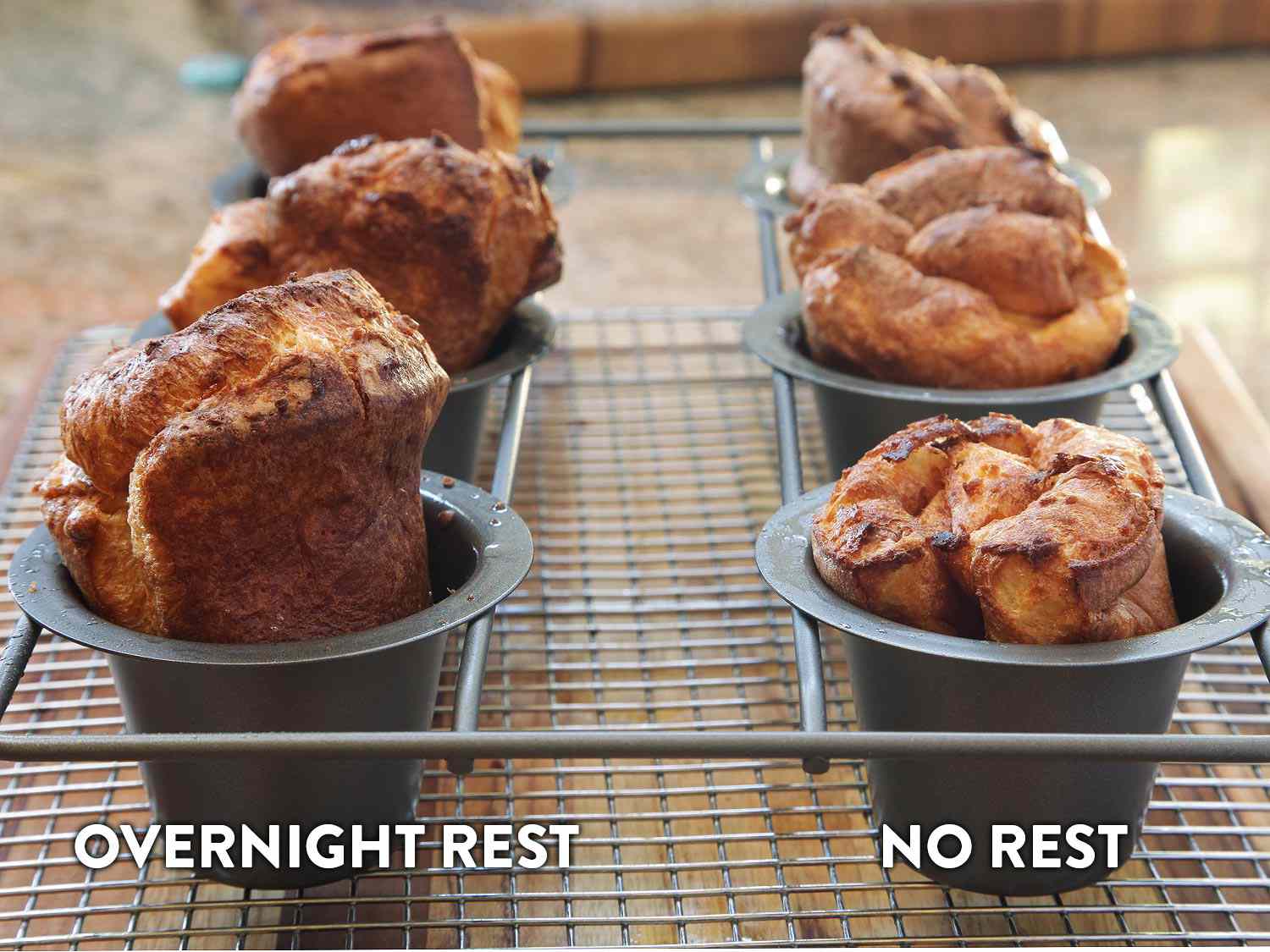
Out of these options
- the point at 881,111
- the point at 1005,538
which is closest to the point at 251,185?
the point at 881,111

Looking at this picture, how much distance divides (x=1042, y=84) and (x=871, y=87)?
214 centimetres

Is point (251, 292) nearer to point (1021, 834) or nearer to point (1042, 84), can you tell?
point (1021, 834)

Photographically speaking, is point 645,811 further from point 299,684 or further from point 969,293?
point 969,293

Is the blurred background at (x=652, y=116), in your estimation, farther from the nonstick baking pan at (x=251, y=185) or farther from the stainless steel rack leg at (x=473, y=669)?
the stainless steel rack leg at (x=473, y=669)

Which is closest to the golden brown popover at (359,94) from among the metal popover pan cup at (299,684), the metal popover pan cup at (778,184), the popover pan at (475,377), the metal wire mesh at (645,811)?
the metal popover pan cup at (778,184)

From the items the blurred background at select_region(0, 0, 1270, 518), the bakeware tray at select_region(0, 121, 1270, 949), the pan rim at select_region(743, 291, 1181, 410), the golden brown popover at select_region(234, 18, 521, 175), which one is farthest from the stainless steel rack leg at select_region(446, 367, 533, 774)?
the blurred background at select_region(0, 0, 1270, 518)

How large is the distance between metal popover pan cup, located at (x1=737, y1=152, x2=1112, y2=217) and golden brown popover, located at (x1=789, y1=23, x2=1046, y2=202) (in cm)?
3

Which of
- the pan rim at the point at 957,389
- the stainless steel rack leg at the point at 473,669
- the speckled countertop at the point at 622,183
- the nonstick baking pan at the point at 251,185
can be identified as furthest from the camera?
the speckled countertop at the point at 622,183

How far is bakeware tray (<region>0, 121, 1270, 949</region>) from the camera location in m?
1.02

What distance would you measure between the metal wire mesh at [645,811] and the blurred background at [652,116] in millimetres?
1020

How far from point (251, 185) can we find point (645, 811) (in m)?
1.11

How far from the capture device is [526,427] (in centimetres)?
190

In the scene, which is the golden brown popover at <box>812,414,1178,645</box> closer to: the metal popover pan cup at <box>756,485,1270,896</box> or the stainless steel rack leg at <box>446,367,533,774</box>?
the metal popover pan cup at <box>756,485,1270,896</box>

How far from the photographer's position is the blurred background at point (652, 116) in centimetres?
274
